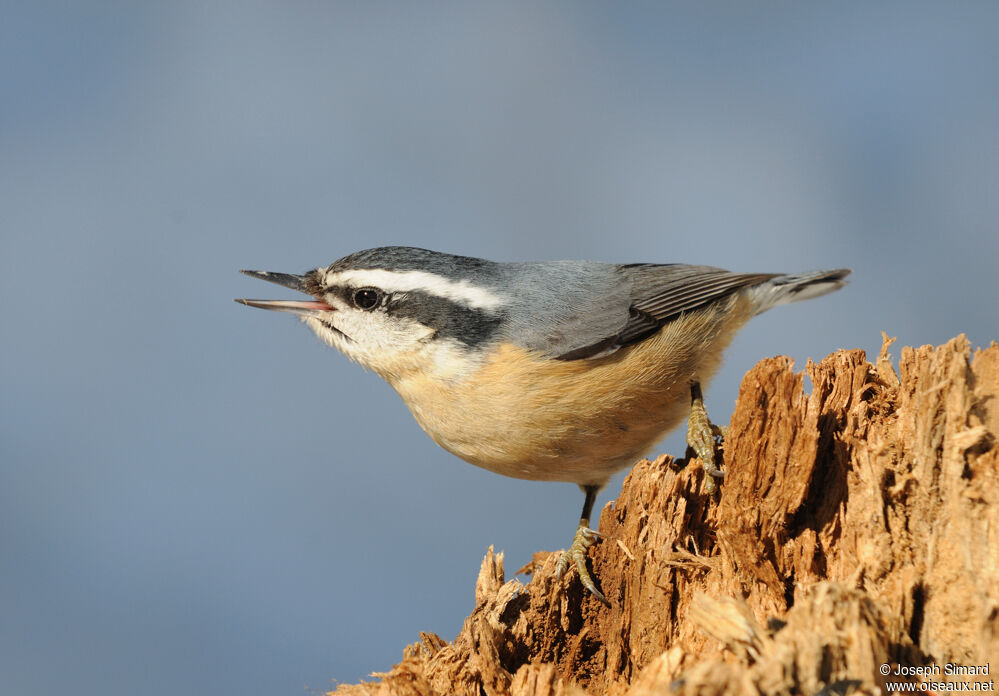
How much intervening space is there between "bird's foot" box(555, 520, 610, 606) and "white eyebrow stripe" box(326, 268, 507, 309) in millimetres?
1139

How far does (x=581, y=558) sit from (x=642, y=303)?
4.22 feet

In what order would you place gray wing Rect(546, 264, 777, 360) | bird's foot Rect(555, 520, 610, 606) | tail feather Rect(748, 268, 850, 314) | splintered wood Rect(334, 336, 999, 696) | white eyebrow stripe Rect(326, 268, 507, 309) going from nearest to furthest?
splintered wood Rect(334, 336, 999, 696), bird's foot Rect(555, 520, 610, 606), gray wing Rect(546, 264, 777, 360), white eyebrow stripe Rect(326, 268, 507, 309), tail feather Rect(748, 268, 850, 314)

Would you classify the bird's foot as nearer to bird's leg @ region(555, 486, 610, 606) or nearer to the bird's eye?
bird's leg @ region(555, 486, 610, 606)

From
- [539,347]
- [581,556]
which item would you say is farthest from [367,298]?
[581,556]

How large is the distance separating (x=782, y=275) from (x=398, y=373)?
215 centimetres

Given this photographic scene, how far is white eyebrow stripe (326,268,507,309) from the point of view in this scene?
3.97 m

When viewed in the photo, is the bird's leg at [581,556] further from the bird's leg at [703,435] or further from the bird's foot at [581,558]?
the bird's leg at [703,435]

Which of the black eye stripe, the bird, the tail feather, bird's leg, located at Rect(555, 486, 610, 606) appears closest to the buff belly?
the bird

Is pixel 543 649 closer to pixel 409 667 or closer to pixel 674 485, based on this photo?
pixel 409 667

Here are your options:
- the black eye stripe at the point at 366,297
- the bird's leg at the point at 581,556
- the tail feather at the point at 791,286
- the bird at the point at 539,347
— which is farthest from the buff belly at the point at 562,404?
the tail feather at the point at 791,286

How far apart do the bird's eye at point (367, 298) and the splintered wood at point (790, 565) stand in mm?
1342

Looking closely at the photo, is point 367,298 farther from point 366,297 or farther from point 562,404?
point 562,404

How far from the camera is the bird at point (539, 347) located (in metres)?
3.64

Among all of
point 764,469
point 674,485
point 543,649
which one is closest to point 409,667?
→ point 543,649
